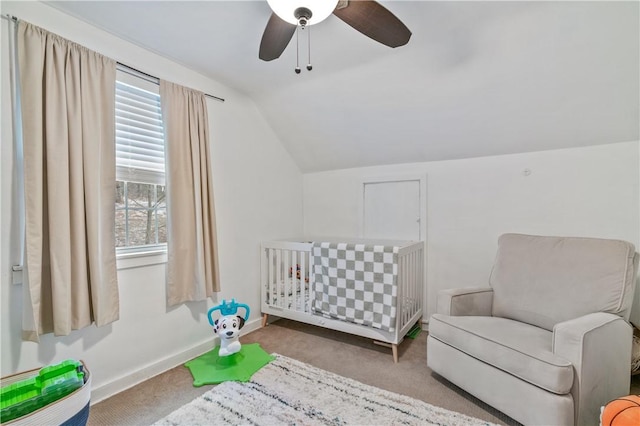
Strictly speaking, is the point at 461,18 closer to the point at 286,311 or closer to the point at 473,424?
the point at 473,424

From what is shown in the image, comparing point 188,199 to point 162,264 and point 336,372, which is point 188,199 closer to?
point 162,264

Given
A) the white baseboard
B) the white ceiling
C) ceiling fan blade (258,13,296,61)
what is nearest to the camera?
ceiling fan blade (258,13,296,61)

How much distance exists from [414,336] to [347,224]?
134cm

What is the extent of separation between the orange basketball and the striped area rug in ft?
1.79

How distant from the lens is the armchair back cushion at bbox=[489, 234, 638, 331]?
172 cm

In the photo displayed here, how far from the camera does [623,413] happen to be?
1.19 metres

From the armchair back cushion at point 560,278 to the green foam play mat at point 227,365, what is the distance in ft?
5.96

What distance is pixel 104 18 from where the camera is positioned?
1.76 meters

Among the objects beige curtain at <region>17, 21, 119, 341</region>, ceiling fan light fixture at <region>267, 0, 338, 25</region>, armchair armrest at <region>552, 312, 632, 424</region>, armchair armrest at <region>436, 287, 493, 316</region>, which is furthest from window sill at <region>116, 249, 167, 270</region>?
armchair armrest at <region>552, 312, 632, 424</region>

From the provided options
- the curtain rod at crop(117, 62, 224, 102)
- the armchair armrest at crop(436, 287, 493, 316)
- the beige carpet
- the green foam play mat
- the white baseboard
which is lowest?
the beige carpet

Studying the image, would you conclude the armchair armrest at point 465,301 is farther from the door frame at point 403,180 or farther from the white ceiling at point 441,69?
the white ceiling at point 441,69

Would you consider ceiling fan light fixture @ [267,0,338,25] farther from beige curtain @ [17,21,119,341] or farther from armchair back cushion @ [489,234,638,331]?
armchair back cushion @ [489,234,638,331]

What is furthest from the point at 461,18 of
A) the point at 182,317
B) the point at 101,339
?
the point at 101,339

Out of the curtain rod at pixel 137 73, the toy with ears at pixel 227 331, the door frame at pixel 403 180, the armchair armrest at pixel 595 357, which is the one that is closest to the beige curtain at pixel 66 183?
the curtain rod at pixel 137 73
